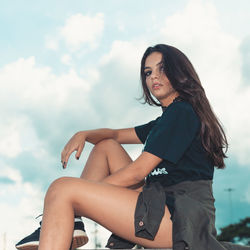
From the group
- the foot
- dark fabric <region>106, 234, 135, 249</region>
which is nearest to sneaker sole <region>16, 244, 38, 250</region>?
the foot

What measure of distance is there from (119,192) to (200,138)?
0.79m

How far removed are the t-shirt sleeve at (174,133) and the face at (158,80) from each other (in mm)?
345

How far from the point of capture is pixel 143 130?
4.12m

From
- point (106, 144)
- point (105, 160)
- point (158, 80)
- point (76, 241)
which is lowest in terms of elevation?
point (76, 241)

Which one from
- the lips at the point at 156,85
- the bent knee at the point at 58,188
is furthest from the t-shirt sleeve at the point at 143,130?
the bent knee at the point at 58,188

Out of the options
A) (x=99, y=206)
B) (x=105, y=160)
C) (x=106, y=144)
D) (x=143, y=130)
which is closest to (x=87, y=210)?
(x=99, y=206)

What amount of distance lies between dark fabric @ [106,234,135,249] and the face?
1.17 metres

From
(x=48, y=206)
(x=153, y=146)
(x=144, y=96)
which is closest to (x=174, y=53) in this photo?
(x=144, y=96)

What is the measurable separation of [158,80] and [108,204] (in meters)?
1.18

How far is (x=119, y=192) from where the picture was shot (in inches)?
110

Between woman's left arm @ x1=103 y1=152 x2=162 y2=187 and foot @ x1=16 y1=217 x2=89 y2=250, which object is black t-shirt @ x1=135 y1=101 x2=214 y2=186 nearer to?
woman's left arm @ x1=103 y1=152 x2=162 y2=187

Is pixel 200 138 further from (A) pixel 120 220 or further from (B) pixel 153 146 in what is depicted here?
(A) pixel 120 220

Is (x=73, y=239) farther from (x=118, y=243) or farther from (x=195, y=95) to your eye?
(x=195, y=95)

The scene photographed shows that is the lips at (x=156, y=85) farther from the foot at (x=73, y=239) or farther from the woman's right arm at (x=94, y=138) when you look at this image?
the foot at (x=73, y=239)
